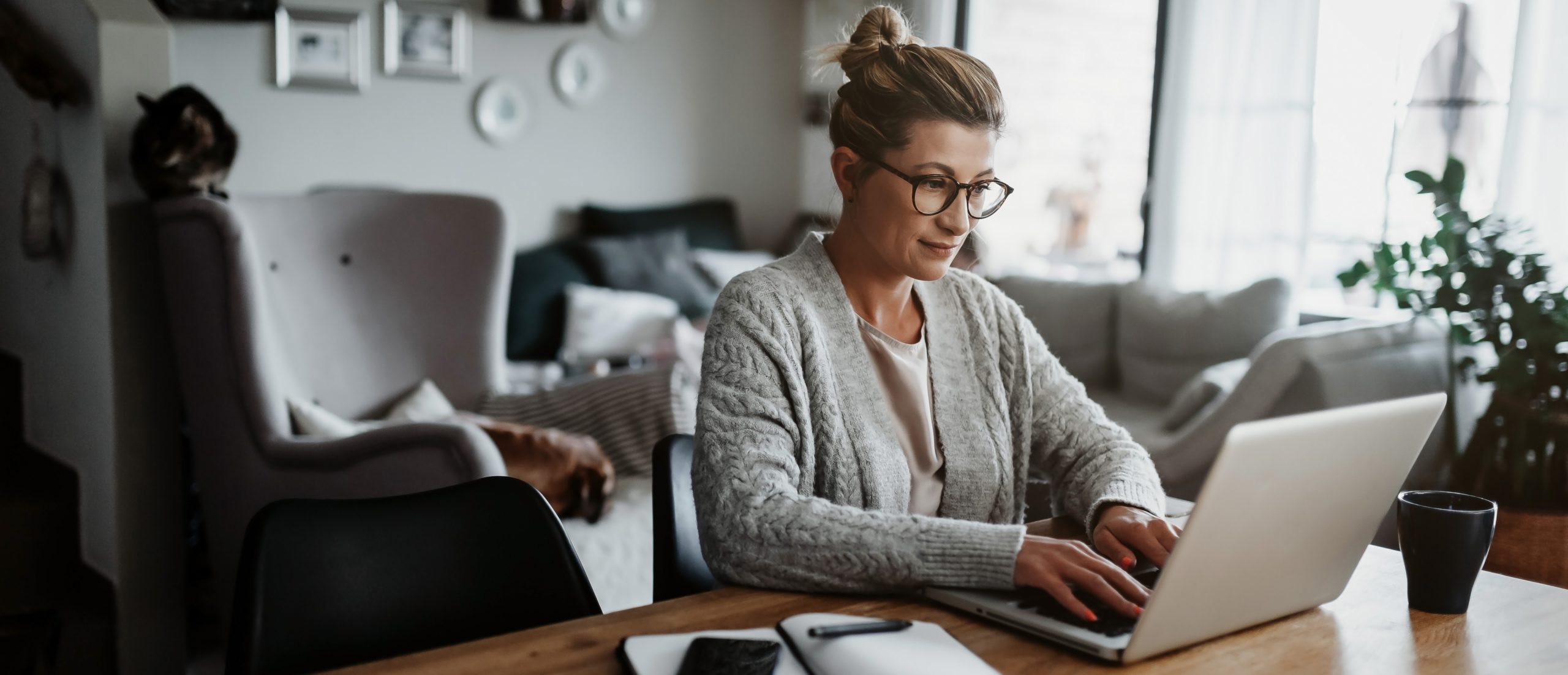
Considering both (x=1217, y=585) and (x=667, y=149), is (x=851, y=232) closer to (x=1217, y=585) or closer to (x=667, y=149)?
(x=1217, y=585)

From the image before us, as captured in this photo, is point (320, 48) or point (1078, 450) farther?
point (320, 48)

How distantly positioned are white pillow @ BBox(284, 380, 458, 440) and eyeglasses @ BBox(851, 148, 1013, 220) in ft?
3.76

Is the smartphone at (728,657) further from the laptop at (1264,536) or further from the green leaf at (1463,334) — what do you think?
the green leaf at (1463,334)

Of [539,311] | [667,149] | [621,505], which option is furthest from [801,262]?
[667,149]

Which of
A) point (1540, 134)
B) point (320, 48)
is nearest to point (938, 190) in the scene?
point (1540, 134)

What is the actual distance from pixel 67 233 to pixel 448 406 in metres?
0.87

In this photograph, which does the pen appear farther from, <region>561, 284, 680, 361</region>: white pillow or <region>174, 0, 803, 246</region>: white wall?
<region>174, 0, 803, 246</region>: white wall

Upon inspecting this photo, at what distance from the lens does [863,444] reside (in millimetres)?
1252

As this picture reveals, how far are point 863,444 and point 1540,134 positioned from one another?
2.98 meters

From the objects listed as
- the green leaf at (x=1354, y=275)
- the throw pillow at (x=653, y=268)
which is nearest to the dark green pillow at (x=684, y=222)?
the throw pillow at (x=653, y=268)

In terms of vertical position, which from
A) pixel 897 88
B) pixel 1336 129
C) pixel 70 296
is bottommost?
pixel 70 296

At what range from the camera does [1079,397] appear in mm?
1438

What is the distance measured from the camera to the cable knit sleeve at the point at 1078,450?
1231 mm

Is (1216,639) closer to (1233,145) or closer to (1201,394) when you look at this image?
(1201,394)
